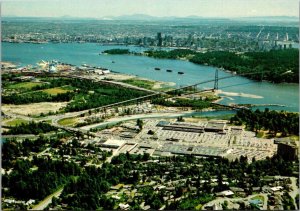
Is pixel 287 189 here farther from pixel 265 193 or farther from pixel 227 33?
pixel 227 33

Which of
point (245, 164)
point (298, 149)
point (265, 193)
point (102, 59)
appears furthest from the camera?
point (102, 59)

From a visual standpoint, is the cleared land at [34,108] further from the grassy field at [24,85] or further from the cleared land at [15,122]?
the grassy field at [24,85]

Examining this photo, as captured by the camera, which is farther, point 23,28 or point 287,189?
point 23,28

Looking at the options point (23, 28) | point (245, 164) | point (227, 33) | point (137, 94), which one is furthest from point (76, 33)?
point (245, 164)

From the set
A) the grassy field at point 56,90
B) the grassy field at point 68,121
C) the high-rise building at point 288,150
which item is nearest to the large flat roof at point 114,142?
the grassy field at point 68,121

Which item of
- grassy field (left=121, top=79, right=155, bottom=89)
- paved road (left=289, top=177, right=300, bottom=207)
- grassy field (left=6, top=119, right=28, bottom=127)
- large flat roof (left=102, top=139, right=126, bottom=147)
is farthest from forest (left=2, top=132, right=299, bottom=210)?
grassy field (left=121, top=79, right=155, bottom=89)

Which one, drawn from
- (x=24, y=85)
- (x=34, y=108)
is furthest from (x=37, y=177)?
(x=24, y=85)

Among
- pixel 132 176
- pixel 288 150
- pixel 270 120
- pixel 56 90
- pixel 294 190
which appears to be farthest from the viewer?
pixel 56 90

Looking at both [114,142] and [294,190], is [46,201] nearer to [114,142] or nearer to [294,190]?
[114,142]
